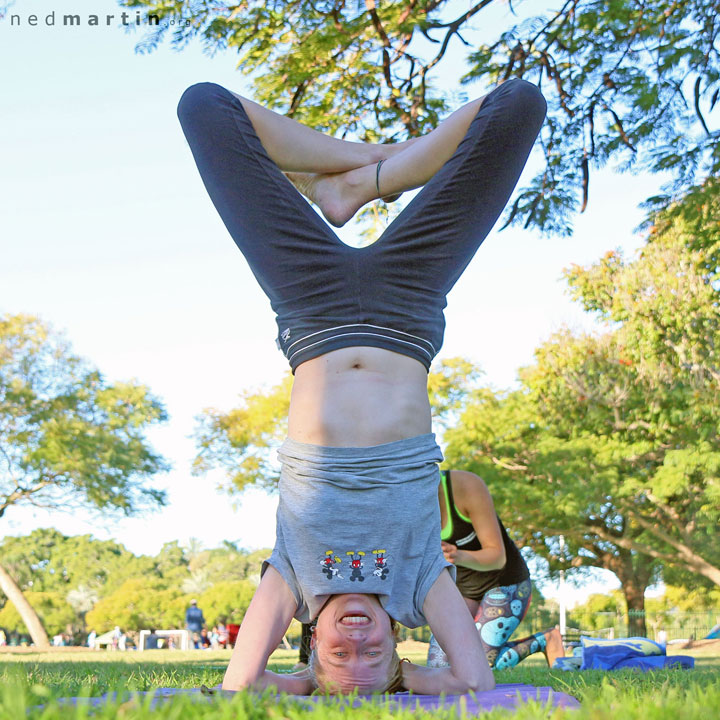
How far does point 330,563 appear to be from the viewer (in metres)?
2.78

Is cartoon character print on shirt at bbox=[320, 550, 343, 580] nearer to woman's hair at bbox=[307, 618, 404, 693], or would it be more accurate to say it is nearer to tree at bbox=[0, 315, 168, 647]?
woman's hair at bbox=[307, 618, 404, 693]

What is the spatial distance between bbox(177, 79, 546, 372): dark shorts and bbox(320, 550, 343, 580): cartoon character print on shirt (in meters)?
0.68

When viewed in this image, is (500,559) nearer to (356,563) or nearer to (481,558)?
(481,558)

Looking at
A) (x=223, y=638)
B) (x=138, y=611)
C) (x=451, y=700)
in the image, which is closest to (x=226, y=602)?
(x=138, y=611)

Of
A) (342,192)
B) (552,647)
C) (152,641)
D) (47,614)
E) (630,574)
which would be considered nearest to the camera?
(342,192)

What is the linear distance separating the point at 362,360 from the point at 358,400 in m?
0.14

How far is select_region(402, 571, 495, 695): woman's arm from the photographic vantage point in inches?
104

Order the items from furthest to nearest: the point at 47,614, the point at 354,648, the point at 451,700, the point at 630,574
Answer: the point at 47,614, the point at 630,574, the point at 354,648, the point at 451,700

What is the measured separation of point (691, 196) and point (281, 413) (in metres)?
19.0

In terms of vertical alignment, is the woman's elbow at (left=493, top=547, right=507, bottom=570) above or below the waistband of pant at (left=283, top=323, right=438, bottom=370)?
below

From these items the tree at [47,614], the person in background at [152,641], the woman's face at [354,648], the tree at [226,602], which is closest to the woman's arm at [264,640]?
the woman's face at [354,648]

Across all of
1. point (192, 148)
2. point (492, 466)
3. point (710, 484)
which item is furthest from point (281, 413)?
point (192, 148)

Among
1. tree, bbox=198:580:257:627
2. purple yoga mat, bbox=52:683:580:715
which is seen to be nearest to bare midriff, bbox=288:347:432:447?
purple yoga mat, bbox=52:683:580:715

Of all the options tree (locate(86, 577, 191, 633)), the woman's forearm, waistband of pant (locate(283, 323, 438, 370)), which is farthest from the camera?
tree (locate(86, 577, 191, 633))
